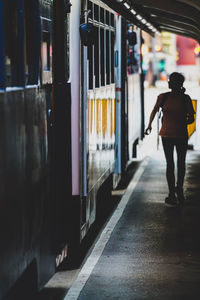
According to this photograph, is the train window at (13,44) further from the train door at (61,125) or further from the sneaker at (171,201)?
Result: the sneaker at (171,201)

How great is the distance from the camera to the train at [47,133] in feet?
16.8

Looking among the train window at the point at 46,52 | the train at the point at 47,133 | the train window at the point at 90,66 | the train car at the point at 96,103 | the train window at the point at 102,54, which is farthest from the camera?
the train window at the point at 102,54

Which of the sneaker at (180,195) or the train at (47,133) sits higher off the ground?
the train at (47,133)

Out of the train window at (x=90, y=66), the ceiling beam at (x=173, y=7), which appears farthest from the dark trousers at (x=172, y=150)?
the ceiling beam at (x=173, y=7)

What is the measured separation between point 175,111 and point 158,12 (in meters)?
5.88

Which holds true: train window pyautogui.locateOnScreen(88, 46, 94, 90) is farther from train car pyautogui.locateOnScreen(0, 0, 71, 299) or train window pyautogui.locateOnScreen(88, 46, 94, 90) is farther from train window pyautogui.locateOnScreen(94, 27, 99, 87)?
train car pyautogui.locateOnScreen(0, 0, 71, 299)

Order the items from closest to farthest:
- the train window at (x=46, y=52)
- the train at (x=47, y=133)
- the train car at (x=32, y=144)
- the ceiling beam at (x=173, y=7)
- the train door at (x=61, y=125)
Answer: the train car at (x=32, y=144) < the train at (x=47, y=133) < the train window at (x=46, y=52) < the train door at (x=61, y=125) < the ceiling beam at (x=173, y=7)

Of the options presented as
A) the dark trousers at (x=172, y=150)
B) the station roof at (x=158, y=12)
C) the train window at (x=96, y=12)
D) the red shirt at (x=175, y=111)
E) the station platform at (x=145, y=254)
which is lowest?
the station platform at (x=145, y=254)

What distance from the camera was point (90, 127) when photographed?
30.7 ft

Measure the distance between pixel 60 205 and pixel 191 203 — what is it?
6100 millimetres

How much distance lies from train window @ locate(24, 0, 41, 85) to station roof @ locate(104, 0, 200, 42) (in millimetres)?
4714

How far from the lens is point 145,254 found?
9242mm

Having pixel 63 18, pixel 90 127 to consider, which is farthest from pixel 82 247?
pixel 63 18

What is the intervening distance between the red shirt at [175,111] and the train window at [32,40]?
6.64m
